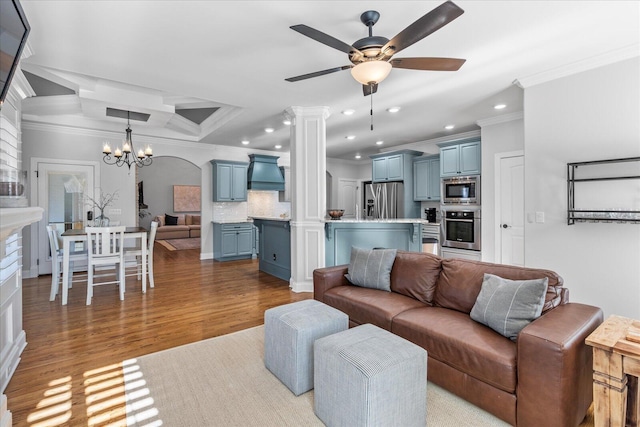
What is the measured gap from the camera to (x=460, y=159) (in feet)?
18.1

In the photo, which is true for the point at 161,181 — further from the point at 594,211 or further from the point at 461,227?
the point at 594,211

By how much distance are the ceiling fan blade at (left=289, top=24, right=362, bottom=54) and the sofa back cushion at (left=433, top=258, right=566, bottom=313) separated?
181 centimetres

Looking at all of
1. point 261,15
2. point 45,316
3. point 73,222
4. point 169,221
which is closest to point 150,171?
point 169,221

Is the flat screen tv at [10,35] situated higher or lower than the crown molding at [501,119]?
lower

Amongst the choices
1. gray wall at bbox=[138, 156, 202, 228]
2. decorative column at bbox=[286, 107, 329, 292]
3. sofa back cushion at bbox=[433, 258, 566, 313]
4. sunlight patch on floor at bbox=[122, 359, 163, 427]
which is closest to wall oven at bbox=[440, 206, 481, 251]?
decorative column at bbox=[286, 107, 329, 292]

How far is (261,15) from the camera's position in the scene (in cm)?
230

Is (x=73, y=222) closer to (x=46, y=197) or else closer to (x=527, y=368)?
(x=46, y=197)

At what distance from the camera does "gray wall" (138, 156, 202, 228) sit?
11336 millimetres

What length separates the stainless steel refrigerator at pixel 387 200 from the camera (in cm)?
666

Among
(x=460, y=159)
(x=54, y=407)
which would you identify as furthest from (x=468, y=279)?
(x=460, y=159)

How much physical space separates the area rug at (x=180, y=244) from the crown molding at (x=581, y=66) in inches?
335

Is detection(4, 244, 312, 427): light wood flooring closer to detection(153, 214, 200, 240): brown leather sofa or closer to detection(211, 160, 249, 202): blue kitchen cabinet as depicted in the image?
detection(211, 160, 249, 202): blue kitchen cabinet

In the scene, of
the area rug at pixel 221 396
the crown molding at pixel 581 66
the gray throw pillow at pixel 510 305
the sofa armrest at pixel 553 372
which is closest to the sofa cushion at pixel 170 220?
the area rug at pixel 221 396

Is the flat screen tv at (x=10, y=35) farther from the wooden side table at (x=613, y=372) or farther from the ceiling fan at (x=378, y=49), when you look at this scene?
the wooden side table at (x=613, y=372)
